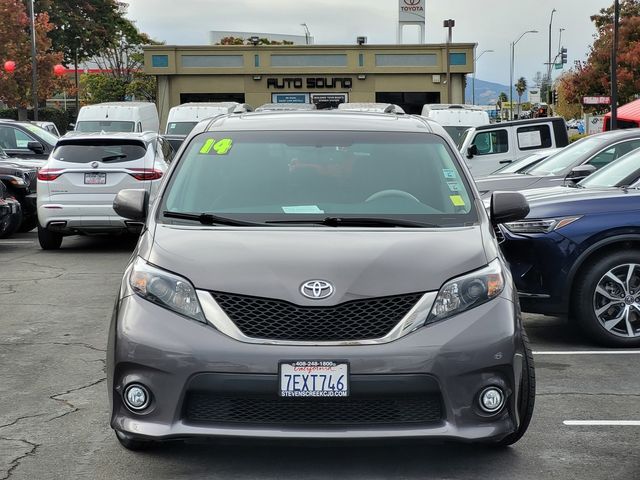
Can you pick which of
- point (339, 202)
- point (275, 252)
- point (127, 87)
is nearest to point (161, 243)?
point (275, 252)

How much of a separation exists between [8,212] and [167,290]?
11.1 meters

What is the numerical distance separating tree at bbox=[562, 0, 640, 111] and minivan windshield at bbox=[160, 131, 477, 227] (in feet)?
163

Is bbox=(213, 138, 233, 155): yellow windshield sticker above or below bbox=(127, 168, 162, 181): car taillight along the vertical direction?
above

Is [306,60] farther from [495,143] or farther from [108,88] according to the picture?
[495,143]

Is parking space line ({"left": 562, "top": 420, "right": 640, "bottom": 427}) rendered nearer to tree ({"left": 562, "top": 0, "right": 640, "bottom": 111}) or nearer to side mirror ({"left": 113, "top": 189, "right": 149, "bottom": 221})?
side mirror ({"left": 113, "top": 189, "right": 149, "bottom": 221})

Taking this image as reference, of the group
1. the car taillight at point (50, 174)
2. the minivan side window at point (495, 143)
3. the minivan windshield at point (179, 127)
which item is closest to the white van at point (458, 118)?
the minivan side window at point (495, 143)

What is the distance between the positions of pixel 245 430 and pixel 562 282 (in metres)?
3.91

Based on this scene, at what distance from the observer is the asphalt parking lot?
504 cm

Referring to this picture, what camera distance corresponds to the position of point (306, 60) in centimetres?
5484

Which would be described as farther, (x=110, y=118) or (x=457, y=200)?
(x=110, y=118)

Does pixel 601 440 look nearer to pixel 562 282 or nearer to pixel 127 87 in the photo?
pixel 562 282

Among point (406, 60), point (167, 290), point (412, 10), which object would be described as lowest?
point (167, 290)

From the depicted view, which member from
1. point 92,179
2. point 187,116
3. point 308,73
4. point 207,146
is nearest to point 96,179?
point 92,179

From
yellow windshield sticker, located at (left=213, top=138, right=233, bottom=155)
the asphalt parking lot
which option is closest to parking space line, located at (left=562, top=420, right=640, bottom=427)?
the asphalt parking lot
